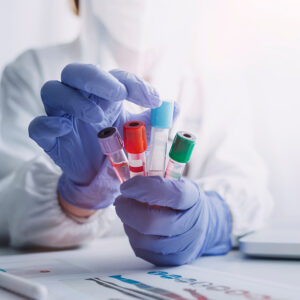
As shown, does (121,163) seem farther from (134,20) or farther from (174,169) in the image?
(134,20)

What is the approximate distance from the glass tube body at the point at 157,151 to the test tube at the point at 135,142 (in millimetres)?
13

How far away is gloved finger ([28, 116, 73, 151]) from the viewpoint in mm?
507

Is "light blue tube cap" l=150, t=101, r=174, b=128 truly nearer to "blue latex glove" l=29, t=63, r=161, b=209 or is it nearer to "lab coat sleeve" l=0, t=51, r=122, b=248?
"blue latex glove" l=29, t=63, r=161, b=209

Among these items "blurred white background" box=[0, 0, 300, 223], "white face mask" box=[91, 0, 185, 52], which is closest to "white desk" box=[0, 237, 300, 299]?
"blurred white background" box=[0, 0, 300, 223]

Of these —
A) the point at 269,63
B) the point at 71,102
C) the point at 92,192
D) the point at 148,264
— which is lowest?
the point at 148,264

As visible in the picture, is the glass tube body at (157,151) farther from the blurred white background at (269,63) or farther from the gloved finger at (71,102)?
the blurred white background at (269,63)

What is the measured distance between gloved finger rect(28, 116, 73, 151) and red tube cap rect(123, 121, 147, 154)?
10 centimetres

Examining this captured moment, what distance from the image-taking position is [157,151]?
0.49 m

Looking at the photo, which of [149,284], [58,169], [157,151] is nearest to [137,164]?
[157,151]

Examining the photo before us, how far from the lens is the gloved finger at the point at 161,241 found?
513 mm

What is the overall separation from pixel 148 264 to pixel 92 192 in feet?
0.52

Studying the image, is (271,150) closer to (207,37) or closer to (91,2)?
(207,37)

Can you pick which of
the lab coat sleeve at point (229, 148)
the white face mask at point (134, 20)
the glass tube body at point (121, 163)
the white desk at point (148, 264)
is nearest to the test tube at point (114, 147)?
the glass tube body at point (121, 163)

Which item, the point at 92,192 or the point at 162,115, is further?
the point at 92,192
